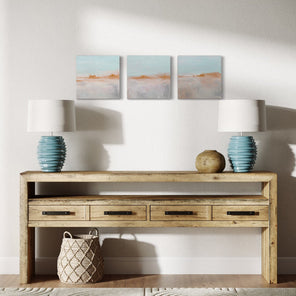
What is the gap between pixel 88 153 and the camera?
13.4 ft

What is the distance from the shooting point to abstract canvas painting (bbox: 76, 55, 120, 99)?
13.2 feet

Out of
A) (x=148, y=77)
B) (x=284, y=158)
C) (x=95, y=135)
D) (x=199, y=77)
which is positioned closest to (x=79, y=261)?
(x=95, y=135)

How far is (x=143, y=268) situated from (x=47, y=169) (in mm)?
1171

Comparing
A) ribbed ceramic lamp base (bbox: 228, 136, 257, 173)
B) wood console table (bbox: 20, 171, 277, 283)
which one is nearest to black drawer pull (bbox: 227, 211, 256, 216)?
wood console table (bbox: 20, 171, 277, 283)

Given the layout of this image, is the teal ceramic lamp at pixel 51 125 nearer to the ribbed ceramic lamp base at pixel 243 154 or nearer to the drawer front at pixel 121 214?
the drawer front at pixel 121 214

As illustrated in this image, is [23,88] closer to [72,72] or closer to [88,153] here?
[72,72]

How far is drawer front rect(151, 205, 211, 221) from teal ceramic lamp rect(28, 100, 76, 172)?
33.5 inches

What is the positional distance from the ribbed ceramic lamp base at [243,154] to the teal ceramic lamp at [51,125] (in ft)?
4.24

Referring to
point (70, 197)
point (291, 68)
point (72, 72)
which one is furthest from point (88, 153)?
point (291, 68)

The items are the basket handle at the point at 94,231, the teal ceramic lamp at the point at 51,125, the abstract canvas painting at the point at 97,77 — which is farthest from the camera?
the abstract canvas painting at the point at 97,77

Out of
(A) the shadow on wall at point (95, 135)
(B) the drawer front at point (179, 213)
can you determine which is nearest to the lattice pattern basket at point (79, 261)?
(B) the drawer front at point (179, 213)

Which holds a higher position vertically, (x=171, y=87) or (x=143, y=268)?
(x=171, y=87)

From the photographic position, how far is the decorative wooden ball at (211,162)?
147 inches

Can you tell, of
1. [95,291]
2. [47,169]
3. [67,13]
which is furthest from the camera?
[67,13]
